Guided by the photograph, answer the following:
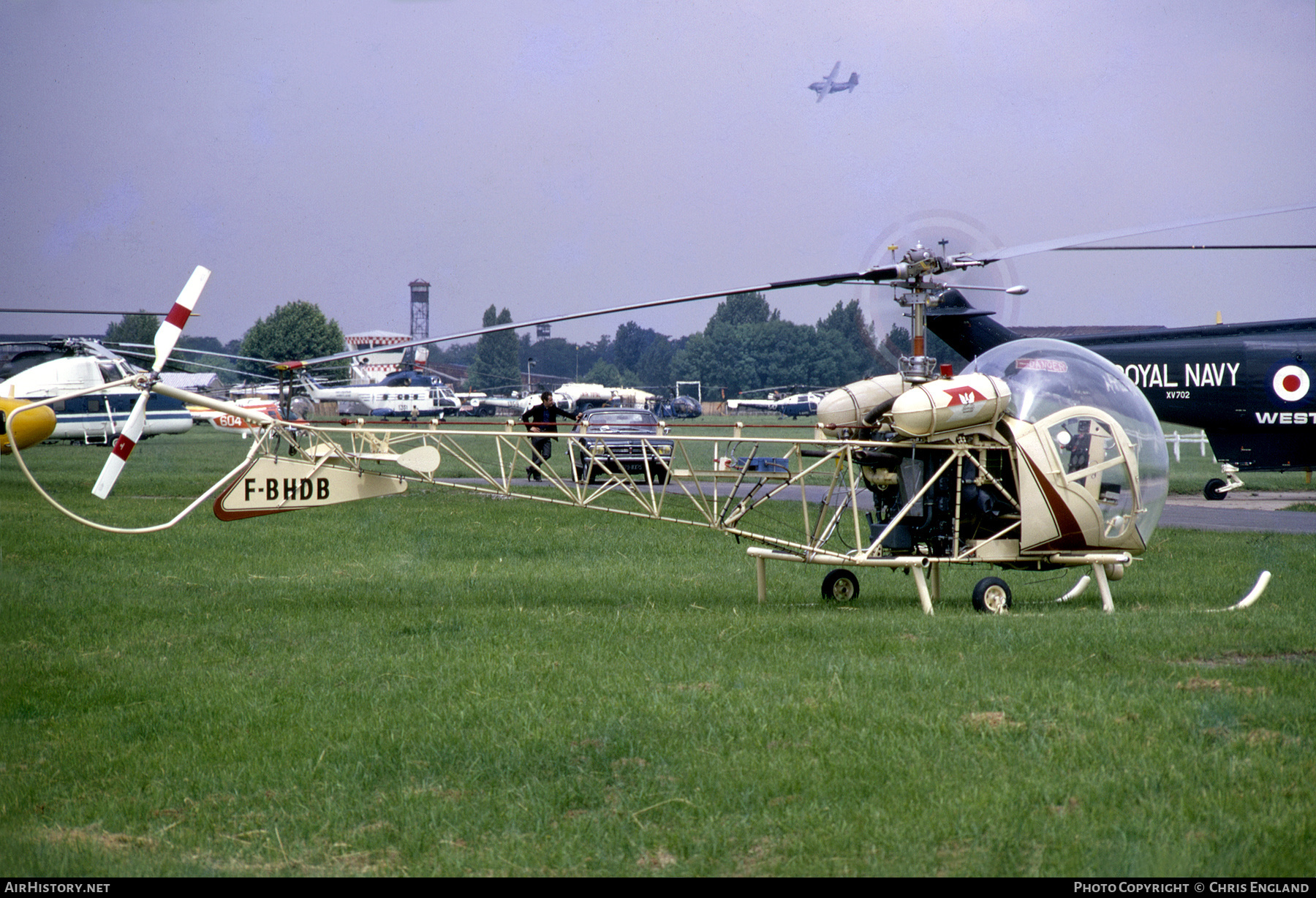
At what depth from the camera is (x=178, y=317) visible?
8461 mm

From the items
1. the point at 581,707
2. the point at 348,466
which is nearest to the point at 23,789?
the point at 581,707

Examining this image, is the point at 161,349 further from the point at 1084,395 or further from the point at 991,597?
the point at 1084,395

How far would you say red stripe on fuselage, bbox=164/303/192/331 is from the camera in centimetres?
845

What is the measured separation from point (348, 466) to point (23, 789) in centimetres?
488

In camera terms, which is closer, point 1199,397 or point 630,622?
point 630,622

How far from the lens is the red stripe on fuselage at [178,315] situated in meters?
8.45

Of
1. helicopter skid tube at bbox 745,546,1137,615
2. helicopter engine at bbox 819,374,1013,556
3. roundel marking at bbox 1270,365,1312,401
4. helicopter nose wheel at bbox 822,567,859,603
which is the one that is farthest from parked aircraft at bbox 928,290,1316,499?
helicopter skid tube at bbox 745,546,1137,615

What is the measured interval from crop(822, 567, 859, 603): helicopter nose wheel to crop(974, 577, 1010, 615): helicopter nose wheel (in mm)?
1272

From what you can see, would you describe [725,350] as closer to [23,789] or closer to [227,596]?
[227,596]

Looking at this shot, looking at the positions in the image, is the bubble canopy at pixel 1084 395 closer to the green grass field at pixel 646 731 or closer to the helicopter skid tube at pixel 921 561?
the helicopter skid tube at pixel 921 561

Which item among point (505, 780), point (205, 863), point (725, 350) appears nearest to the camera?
point (205, 863)

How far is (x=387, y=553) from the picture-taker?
13.5 metres

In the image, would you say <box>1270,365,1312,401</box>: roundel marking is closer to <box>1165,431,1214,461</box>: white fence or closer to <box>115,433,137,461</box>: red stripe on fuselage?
<box>1165,431,1214,461</box>: white fence

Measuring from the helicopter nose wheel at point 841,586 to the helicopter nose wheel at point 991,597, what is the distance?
127 centimetres
